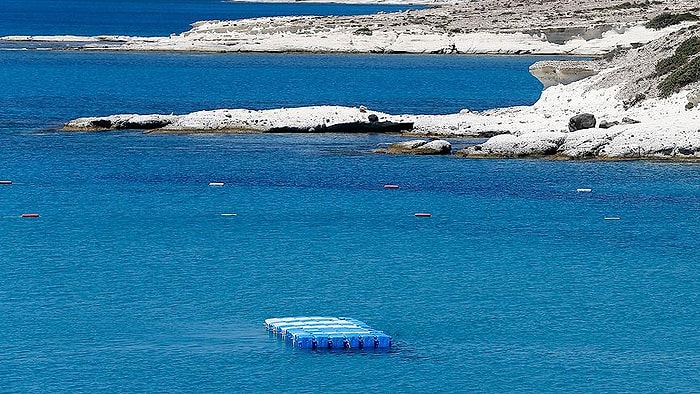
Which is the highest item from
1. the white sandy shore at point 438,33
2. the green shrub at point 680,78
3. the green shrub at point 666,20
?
the green shrub at point 680,78

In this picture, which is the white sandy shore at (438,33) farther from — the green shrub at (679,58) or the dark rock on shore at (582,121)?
the dark rock on shore at (582,121)

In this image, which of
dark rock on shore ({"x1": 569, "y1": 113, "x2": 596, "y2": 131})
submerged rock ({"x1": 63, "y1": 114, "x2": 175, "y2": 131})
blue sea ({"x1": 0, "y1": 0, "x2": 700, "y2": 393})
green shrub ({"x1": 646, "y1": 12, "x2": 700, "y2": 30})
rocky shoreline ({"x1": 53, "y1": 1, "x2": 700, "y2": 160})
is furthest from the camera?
green shrub ({"x1": 646, "y1": 12, "x2": 700, "y2": 30})

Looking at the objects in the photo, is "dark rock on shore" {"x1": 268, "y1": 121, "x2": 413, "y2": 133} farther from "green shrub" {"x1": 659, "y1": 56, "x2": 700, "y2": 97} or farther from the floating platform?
the floating platform

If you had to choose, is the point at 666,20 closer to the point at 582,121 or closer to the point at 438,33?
the point at 438,33

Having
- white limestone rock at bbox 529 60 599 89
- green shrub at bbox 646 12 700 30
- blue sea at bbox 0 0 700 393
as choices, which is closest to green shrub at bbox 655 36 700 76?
white limestone rock at bbox 529 60 599 89

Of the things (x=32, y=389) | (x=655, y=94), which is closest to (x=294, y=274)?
(x=32, y=389)

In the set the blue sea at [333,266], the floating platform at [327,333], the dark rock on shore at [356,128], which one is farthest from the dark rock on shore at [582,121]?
the floating platform at [327,333]
